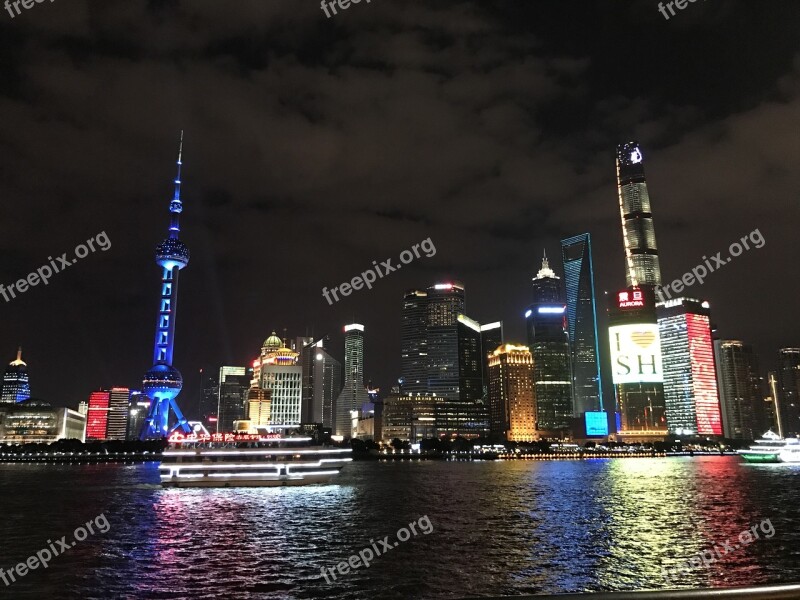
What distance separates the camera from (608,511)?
5762 centimetres

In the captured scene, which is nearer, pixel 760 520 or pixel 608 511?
pixel 760 520

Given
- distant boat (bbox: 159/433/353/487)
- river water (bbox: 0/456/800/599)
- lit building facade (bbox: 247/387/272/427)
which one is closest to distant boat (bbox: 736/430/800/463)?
river water (bbox: 0/456/800/599)

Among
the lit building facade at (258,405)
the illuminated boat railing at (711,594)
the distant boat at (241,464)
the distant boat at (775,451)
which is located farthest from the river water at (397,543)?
the distant boat at (775,451)

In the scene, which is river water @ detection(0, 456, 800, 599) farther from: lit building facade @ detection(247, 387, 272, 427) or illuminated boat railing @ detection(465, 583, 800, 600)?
lit building facade @ detection(247, 387, 272, 427)

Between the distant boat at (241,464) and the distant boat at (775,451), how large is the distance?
14034 centimetres

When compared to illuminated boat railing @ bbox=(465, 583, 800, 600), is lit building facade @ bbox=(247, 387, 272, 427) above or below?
above

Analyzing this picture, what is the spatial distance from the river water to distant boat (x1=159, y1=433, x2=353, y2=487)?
11.4 meters

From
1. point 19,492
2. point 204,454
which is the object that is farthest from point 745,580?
point 19,492

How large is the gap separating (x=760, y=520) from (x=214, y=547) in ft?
147

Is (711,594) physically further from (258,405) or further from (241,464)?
(258,405)

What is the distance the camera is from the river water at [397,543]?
29.2 m

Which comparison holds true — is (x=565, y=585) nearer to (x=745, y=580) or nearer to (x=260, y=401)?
(x=745, y=580)

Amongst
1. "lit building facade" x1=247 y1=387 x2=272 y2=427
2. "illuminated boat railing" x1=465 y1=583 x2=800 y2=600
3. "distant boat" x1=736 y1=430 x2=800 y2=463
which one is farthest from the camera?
"lit building facade" x1=247 y1=387 x2=272 y2=427

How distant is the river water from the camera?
96.0 feet
